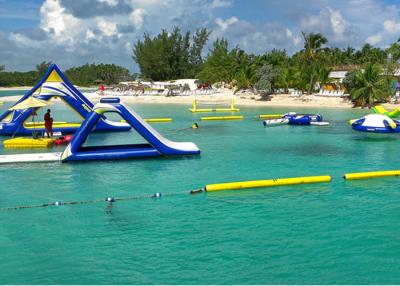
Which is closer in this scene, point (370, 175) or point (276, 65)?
point (370, 175)

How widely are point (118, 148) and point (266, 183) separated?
304 inches

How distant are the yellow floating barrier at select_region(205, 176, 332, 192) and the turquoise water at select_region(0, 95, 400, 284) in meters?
0.31

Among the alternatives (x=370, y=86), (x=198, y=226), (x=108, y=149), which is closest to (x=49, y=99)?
(x=108, y=149)

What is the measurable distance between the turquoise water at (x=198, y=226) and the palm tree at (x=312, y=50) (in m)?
38.8

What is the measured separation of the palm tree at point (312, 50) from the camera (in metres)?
55.0

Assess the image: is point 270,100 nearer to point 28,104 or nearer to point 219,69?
point 219,69

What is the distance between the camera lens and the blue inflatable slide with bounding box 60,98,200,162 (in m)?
17.2

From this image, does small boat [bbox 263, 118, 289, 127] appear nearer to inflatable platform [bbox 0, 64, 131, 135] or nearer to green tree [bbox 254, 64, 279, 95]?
inflatable platform [bbox 0, 64, 131, 135]

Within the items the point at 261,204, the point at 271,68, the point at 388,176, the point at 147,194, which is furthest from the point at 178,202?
the point at 271,68

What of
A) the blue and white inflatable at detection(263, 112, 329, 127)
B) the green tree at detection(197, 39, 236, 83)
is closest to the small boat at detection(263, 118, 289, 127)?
the blue and white inflatable at detection(263, 112, 329, 127)

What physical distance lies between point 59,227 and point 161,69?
85.1 metres

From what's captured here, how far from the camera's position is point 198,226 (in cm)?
1023

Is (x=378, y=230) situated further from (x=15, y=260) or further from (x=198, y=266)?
(x=15, y=260)

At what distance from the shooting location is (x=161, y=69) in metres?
93.2
